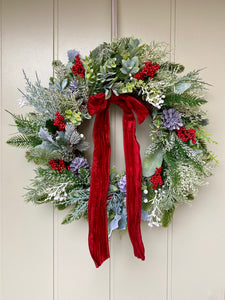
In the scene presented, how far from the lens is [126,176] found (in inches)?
29.8

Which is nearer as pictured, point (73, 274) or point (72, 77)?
point (72, 77)

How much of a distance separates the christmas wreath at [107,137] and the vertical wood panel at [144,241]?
123 mm

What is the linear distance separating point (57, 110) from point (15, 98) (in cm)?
27

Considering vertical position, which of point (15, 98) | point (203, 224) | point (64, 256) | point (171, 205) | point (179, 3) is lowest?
point (64, 256)

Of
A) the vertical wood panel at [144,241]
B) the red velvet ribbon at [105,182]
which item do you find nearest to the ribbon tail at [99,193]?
the red velvet ribbon at [105,182]

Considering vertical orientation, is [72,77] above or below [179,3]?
below

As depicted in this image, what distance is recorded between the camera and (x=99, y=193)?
0.74 m

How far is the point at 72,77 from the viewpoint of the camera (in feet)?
A: 2.47

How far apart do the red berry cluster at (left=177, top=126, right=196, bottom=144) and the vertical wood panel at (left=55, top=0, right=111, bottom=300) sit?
352 mm

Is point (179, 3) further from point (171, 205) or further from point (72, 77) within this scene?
point (171, 205)

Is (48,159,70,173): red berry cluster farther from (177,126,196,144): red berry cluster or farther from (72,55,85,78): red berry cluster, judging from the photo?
(177,126,196,144): red berry cluster

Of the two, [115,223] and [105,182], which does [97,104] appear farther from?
[115,223]

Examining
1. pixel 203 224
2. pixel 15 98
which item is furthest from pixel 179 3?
pixel 203 224

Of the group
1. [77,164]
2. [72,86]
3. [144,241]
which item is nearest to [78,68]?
[72,86]
